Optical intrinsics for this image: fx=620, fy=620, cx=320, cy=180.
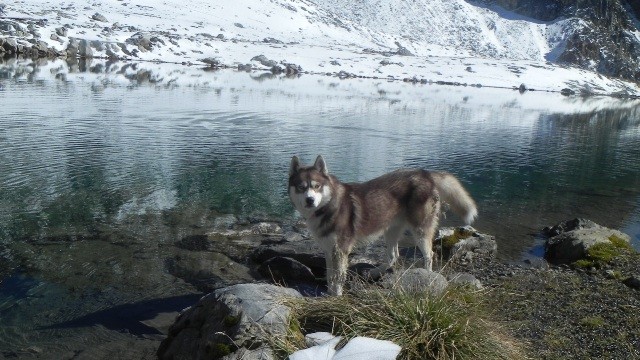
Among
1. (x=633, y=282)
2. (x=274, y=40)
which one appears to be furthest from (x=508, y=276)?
(x=274, y=40)

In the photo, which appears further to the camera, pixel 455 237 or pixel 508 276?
pixel 455 237

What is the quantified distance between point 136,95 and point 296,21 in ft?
429

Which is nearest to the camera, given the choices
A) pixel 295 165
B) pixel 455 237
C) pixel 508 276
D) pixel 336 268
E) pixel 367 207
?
pixel 295 165

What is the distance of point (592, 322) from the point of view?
410 inches

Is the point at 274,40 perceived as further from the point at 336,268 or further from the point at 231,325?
the point at 231,325

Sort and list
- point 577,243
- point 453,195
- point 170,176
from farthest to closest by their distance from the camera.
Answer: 1. point 170,176
2. point 577,243
3. point 453,195

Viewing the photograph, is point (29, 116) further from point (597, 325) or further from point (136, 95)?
point (597, 325)

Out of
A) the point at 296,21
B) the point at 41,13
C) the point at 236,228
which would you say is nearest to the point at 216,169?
the point at 236,228

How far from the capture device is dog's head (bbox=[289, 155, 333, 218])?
11305 millimetres

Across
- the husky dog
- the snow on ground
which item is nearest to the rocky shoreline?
the husky dog

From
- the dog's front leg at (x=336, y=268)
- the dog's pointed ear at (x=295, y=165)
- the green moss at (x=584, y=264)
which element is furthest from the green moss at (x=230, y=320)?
the green moss at (x=584, y=264)

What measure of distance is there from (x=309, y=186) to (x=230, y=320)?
3.55 metres

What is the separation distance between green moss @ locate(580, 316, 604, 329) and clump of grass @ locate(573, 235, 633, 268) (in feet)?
14.1

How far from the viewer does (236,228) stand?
1759cm
